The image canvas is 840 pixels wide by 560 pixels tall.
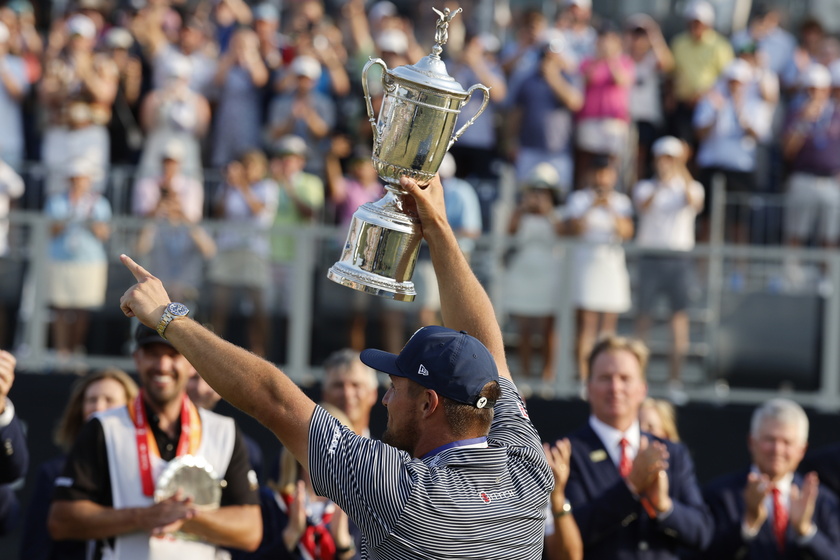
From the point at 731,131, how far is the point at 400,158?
28.2ft

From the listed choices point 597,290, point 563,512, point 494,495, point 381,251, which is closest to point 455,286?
point 381,251

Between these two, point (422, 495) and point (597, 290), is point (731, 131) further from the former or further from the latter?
point (422, 495)

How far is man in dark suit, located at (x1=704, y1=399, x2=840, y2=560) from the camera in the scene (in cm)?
687

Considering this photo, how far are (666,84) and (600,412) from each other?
24.4ft

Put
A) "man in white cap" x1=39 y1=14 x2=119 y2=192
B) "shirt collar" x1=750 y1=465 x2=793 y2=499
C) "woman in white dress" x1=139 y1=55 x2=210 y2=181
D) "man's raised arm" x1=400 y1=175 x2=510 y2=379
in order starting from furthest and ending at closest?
1. "woman in white dress" x1=139 y1=55 x2=210 y2=181
2. "man in white cap" x1=39 y1=14 x2=119 y2=192
3. "shirt collar" x1=750 y1=465 x2=793 y2=499
4. "man's raised arm" x1=400 y1=175 x2=510 y2=379

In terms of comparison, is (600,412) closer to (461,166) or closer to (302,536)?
(302,536)

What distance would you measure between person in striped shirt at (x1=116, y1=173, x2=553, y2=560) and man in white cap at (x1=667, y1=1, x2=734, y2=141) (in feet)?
30.8

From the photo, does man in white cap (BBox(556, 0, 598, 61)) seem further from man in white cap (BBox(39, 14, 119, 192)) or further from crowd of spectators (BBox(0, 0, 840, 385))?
man in white cap (BBox(39, 14, 119, 192))

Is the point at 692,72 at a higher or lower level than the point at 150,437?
higher

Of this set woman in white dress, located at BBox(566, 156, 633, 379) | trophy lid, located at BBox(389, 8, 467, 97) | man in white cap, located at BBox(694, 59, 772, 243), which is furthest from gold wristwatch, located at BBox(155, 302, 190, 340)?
man in white cap, located at BBox(694, 59, 772, 243)

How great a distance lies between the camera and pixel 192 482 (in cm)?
561

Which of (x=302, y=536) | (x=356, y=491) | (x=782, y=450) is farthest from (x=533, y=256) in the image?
(x=356, y=491)

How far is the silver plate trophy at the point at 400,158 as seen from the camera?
4.23 meters

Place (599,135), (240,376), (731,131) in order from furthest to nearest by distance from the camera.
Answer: (731,131) < (599,135) < (240,376)
